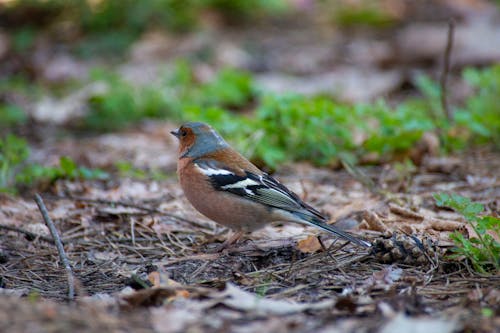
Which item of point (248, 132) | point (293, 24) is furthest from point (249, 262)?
point (293, 24)

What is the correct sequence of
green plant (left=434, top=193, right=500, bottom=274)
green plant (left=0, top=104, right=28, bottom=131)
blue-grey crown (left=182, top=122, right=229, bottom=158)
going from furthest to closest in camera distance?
green plant (left=0, top=104, right=28, bottom=131)
blue-grey crown (left=182, top=122, right=229, bottom=158)
green plant (left=434, top=193, right=500, bottom=274)

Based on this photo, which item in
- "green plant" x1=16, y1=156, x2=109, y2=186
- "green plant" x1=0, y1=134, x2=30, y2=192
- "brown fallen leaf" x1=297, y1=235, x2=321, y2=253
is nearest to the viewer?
"brown fallen leaf" x1=297, y1=235, x2=321, y2=253

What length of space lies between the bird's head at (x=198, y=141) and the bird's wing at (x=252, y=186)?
183 millimetres

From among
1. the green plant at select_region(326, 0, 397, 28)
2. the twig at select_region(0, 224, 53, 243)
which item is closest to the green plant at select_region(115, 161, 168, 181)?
the twig at select_region(0, 224, 53, 243)

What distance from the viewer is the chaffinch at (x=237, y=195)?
449 cm

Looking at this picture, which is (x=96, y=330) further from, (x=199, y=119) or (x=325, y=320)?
(x=199, y=119)

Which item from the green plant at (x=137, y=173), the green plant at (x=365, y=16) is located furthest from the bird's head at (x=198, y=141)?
the green plant at (x=365, y=16)

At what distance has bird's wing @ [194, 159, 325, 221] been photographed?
4.49 m

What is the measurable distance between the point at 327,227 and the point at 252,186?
0.73m

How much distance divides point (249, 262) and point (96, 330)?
1.57 meters

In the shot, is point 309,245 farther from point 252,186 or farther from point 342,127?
point 342,127

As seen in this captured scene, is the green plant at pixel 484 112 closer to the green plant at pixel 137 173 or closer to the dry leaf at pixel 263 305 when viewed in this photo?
the green plant at pixel 137 173

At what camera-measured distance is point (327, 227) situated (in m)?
4.18

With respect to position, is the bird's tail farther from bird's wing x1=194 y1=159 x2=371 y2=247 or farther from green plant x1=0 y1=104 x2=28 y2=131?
green plant x1=0 y1=104 x2=28 y2=131
